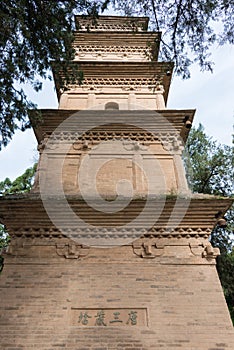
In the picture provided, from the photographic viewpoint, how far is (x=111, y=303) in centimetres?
582

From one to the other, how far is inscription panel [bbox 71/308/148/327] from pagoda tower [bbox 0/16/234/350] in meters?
0.02

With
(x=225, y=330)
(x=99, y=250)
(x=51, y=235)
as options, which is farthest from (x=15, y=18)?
(x=225, y=330)

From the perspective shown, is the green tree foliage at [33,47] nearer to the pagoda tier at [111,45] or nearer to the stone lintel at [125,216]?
the stone lintel at [125,216]

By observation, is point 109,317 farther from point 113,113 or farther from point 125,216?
point 113,113

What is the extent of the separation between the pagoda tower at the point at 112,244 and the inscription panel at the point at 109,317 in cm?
2

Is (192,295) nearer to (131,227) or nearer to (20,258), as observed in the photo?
(131,227)

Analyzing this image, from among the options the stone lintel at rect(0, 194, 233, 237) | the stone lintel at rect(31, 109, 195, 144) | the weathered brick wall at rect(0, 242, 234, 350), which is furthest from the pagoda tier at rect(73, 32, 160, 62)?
the weathered brick wall at rect(0, 242, 234, 350)

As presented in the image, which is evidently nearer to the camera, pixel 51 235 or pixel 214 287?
pixel 214 287

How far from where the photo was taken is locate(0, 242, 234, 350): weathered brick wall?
17.7 ft

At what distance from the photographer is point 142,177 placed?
7891 mm

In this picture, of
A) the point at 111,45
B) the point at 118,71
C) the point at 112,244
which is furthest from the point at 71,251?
the point at 111,45

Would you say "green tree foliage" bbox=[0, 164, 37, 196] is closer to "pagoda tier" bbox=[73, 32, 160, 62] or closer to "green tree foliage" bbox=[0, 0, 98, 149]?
"pagoda tier" bbox=[73, 32, 160, 62]

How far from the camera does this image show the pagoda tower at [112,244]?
18.1 ft

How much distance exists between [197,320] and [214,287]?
725 mm
